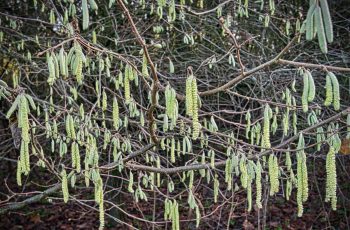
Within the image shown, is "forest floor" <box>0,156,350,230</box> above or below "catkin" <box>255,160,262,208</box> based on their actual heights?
below

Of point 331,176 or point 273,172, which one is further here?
point 273,172

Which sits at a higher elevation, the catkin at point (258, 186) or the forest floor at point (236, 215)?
the catkin at point (258, 186)

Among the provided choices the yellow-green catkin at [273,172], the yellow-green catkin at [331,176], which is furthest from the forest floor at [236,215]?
the yellow-green catkin at [331,176]

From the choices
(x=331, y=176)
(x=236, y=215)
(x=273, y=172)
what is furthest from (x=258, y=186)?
(x=236, y=215)

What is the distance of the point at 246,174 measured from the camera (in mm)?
1948

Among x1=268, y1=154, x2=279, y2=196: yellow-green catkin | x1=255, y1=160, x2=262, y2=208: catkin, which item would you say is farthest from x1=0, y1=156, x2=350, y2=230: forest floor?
x1=268, y1=154, x2=279, y2=196: yellow-green catkin

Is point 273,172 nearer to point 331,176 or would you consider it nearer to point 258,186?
point 258,186

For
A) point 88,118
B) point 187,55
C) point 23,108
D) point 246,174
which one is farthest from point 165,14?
point 23,108

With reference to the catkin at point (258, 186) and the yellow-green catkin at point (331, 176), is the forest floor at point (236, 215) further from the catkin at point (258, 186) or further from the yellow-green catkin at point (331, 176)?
the yellow-green catkin at point (331, 176)

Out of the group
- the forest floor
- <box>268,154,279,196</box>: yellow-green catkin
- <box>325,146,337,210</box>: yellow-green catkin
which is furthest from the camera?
the forest floor

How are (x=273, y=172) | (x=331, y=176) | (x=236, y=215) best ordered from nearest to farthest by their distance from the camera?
(x=331, y=176), (x=273, y=172), (x=236, y=215)

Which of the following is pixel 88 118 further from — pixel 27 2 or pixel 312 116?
pixel 27 2

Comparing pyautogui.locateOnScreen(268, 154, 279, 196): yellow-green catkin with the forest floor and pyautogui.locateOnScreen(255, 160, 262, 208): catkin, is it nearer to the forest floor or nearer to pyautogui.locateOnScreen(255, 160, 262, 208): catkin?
pyautogui.locateOnScreen(255, 160, 262, 208): catkin

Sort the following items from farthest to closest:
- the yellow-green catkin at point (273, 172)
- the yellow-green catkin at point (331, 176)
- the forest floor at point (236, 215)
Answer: the forest floor at point (236, 215) < the yellow-green catkin at point (273, 172) < the yellow-green catkin at point (331, 176)
